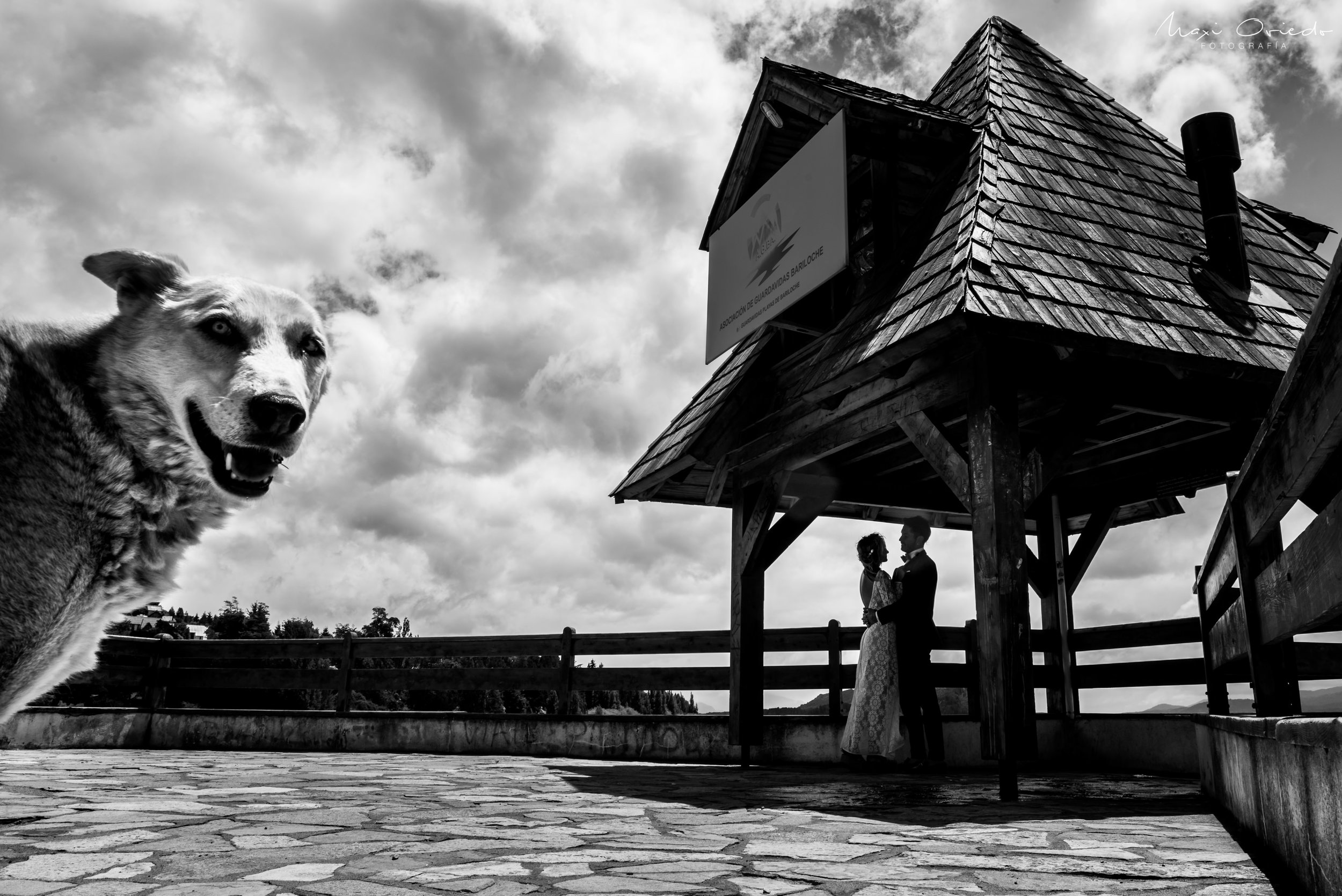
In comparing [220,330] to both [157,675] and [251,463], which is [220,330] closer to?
[251,463]

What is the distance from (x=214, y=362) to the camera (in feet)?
8.32

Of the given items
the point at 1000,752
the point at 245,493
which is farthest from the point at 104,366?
the point at 1000,752

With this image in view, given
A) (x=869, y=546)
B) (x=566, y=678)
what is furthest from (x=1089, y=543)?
(x=566, y=678)

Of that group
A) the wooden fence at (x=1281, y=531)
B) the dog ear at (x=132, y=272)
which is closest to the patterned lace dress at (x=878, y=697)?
the wooden fence at (x=1281, y=531)

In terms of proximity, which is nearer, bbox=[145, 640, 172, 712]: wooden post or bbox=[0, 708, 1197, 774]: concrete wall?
bbox=[0, 708, 1197, 774]: concrete wall

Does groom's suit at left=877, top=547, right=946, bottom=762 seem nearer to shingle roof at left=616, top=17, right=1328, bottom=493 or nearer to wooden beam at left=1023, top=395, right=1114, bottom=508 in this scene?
wooden beam at left=1023, top=395, right=1114, bottom=508

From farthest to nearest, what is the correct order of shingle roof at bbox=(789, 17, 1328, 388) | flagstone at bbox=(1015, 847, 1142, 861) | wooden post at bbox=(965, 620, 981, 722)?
wooden post at bbox=(965, 620, 981, 722) → shingle roof at bbox=(789, 17, 1328, 388) → flagstone at bbox=(1015, 847, 1142, 861)

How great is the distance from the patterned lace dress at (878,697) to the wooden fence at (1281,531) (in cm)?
334

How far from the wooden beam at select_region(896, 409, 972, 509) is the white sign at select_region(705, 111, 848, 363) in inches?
58.9

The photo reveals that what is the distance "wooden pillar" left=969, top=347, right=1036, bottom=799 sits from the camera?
535cm

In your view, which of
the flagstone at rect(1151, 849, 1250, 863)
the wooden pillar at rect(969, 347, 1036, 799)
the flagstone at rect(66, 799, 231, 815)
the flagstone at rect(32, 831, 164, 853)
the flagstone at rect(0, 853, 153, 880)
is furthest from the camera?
the wooden pillar at rect(969, 347, 1036, 799)

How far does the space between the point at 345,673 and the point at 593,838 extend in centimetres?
981

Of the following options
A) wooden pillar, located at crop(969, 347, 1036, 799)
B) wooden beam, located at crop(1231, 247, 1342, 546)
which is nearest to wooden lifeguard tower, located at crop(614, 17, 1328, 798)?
wooden pillar, located at crop(969, 347, 1036, 799)

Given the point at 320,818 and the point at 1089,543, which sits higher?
the point at 1089,543
